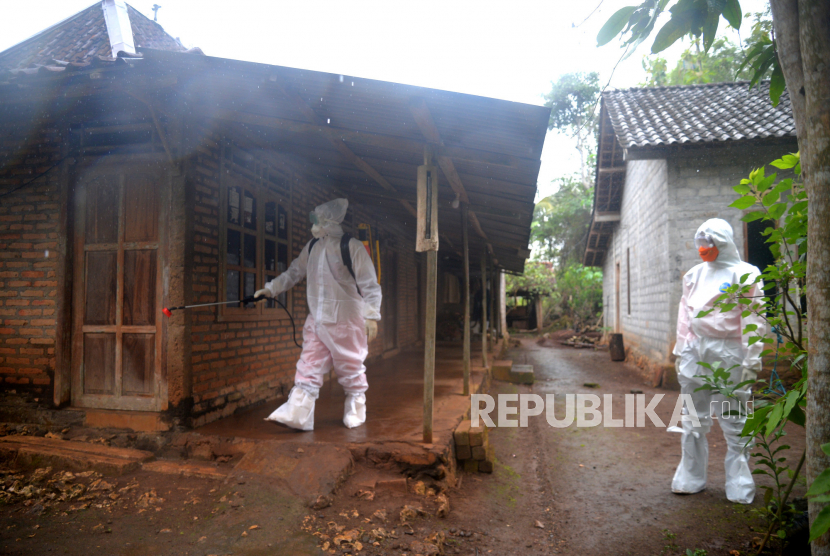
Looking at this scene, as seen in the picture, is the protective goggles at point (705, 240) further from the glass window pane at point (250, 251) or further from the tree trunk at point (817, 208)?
the glass window pane at point (250, 251)

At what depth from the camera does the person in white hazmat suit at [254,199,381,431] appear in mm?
3904

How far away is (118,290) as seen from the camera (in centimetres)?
398

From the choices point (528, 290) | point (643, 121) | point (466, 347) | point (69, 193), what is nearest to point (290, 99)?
point (69, 193)

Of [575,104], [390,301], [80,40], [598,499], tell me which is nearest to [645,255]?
[390,301]

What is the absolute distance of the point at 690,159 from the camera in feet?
26.7

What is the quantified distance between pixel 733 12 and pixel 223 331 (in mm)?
4027

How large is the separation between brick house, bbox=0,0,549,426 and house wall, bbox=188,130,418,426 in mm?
18

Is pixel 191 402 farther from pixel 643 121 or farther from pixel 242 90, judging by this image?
pixel 643 121

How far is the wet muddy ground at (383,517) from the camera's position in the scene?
8.50 feet

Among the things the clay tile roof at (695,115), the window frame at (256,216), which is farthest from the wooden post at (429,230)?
the clay tile roof at (695,115)

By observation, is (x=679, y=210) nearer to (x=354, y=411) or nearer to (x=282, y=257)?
(x=282, y=257)

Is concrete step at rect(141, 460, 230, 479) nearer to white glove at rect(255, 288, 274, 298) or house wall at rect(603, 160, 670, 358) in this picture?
white glove at rect(255, 288, 274, 298)

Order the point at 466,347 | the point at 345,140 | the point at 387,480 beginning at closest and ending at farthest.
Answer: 1. the point at 387,480
2. the point at 345,140
3. the point at 466,347

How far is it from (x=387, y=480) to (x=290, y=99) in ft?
8.73
